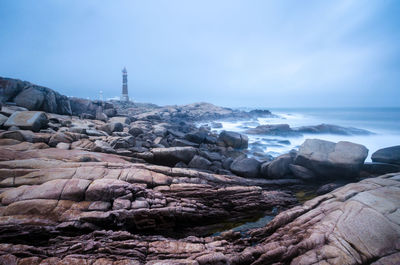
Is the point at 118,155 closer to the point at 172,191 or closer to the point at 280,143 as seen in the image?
the point at 172,191

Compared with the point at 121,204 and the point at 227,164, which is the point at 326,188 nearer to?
the point at 227,164

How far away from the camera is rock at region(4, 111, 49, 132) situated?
404 inches

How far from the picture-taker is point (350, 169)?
9273 mm

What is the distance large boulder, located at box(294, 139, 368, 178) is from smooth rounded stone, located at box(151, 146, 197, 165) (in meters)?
6.65

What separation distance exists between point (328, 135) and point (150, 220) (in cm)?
3246

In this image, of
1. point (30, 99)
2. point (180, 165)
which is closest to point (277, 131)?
point (180, 165)

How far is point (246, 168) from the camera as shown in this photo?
10.5 meters

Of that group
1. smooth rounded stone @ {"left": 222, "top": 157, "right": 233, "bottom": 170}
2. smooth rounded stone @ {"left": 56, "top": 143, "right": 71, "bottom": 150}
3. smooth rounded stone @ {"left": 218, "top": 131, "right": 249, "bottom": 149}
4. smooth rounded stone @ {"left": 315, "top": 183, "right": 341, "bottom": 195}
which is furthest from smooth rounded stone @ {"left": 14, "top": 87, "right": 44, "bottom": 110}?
smooth rounded stone @ {"left": 315, "top": 183, "right": 341, "bottom": 195}

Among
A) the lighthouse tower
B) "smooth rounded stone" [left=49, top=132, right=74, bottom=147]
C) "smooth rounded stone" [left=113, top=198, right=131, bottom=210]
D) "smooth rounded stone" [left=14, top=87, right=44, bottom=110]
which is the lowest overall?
"smooth rounded stone" [left=113, top=198, right=131, bottom=210]

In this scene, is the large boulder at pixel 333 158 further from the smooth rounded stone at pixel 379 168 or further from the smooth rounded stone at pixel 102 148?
the smooth rounded stone at pixel 102 148

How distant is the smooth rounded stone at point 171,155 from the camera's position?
10625 millimetres

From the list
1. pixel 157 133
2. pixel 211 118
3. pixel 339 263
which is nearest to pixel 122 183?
pixel 339 263

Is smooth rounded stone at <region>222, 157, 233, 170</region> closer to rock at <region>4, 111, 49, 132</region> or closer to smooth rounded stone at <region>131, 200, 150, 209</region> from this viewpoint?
smooth rounded stone at <region>131, 200, 150, 209</region>

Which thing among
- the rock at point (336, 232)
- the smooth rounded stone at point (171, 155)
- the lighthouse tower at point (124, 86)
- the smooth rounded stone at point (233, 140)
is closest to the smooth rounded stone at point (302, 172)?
the rock at point (336, 232)
